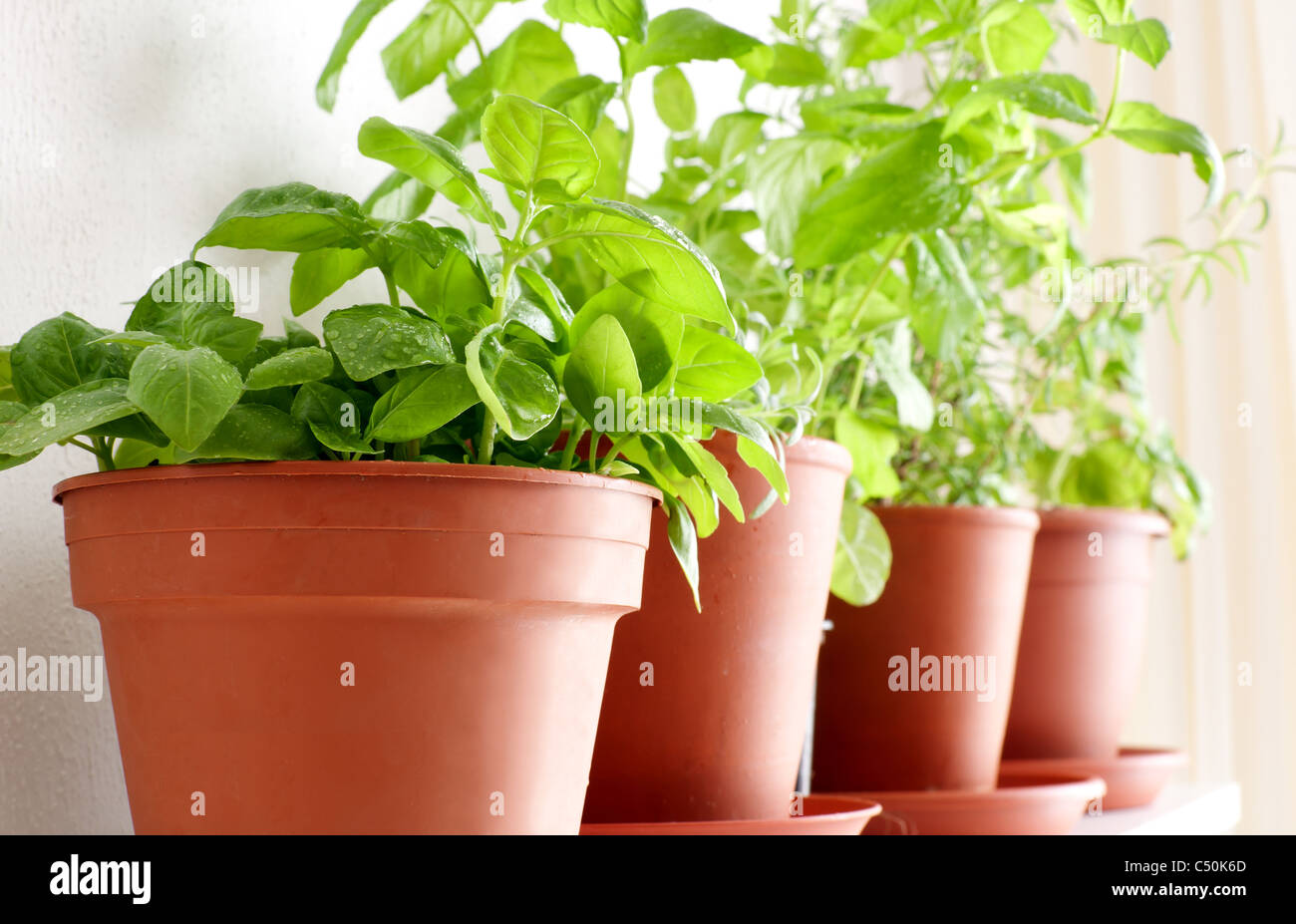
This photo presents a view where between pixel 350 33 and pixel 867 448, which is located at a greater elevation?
pixel 350 33

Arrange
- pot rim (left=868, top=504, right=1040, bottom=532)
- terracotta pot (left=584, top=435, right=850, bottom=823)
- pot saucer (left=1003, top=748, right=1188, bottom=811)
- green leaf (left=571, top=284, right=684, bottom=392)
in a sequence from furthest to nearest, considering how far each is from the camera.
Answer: pot saucer (left=1003, top=748, right=1188, bottom=811) < pot rim (left=868, top=504, right=1040, bottom=532) < terracotta pot (left=584, top=435, right=850, bottom=823) < green leaf (left=571, top=284, right=684, bottom=392)

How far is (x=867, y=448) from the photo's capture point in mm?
833

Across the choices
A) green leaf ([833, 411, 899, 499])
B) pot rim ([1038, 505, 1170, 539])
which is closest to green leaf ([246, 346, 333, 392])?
green leaf ([833, 411, 899, 499])

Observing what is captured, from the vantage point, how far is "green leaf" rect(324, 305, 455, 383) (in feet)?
1.45

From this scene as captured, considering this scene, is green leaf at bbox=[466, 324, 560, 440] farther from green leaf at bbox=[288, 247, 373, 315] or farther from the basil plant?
green leaf at bbox=[288, 247, 373, 315]

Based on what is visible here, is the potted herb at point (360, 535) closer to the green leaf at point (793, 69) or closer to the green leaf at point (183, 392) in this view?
Answer: the green leaf at point (183, 392)

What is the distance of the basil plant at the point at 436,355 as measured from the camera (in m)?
0.44

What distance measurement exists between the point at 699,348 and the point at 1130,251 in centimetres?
147

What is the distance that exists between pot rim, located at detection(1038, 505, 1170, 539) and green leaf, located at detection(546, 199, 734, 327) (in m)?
0.70

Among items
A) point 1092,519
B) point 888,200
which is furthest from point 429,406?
point 1092,519

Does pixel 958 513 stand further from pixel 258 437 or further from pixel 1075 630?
pixel 258 437

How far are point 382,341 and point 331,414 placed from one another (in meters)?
0.04
